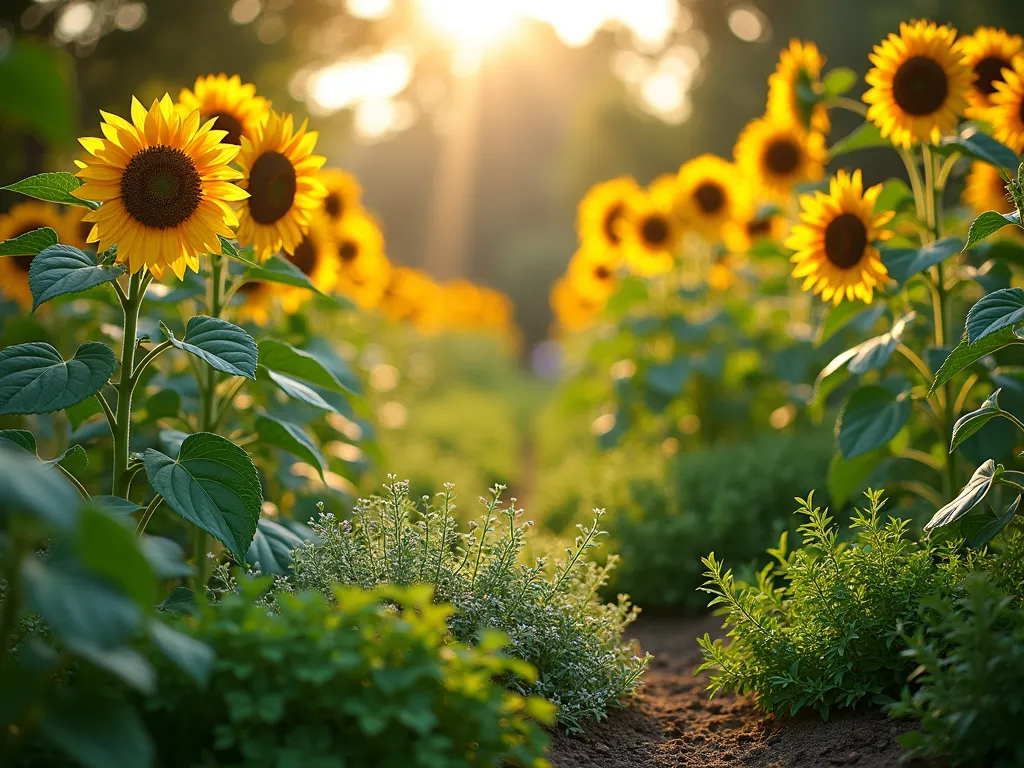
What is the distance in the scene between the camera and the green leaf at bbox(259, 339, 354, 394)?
8.43 ft

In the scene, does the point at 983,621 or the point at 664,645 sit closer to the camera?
the point at 983,621

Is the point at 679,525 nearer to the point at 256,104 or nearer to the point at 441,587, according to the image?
the point at 441,587

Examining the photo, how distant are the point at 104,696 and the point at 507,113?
42.2 m

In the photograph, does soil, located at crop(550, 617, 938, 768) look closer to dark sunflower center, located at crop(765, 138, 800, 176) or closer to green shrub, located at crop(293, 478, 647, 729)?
green shrub, located at crop(293, 478, 647, 729)

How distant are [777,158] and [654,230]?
91cm

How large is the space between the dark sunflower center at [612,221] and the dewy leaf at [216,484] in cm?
432

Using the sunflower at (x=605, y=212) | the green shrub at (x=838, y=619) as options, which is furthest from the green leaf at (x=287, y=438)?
the sunflower at (x=605, y=212)

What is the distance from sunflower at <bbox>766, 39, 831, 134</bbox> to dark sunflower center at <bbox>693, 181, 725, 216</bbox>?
885 millimetres

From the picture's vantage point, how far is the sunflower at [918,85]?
9.91 feet

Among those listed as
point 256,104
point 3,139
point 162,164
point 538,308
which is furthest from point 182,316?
point 538,308

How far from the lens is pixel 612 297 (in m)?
5.60

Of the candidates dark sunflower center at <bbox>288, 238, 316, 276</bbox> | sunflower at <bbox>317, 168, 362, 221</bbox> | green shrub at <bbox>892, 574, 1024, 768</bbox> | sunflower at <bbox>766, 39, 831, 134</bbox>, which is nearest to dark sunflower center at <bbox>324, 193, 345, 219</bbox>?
sunflower at <bbox>317, 168, 362, 221</bbox>

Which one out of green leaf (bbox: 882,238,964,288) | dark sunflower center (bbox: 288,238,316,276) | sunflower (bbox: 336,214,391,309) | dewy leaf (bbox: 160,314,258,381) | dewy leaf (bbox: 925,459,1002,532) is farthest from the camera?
sunflower (bbox: 336,214,391,309)

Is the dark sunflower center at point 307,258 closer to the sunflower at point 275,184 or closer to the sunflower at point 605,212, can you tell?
the sunflower at point 275,184
